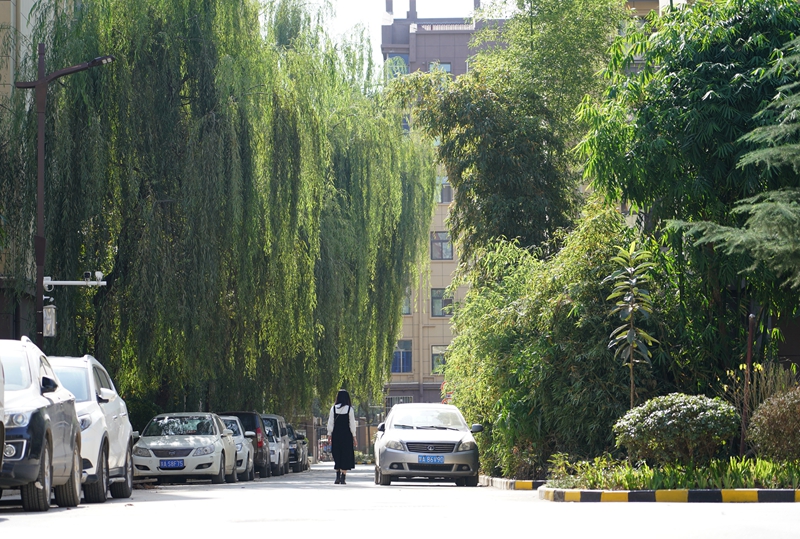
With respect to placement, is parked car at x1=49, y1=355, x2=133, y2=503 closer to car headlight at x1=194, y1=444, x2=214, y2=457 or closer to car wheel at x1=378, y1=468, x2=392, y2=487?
car wheel at x1=378, y1=468, x2=392, y2=487

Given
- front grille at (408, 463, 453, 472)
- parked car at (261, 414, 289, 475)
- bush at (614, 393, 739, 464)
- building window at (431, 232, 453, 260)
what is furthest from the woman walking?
building window at (431, 232, 453, 260)

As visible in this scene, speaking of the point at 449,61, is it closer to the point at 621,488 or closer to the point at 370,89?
the point at 370,89

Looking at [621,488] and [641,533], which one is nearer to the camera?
[641,533]

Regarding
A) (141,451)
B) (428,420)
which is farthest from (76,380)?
(428,420)

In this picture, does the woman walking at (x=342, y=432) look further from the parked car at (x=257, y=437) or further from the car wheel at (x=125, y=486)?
the parked car at (x=257, y=437)

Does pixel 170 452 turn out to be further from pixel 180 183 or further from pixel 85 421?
pixel 85 421

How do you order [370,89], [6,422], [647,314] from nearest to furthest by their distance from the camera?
1. [6,422]
2. [647,314]
3. [370,89]

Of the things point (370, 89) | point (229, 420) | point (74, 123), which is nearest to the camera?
point (74, 123)

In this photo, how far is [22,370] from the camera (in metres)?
14.5

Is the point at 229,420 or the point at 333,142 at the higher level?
the point at 333,142

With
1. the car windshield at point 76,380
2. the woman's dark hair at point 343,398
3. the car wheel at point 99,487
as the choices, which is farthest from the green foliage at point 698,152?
the car wheel at point 99,487

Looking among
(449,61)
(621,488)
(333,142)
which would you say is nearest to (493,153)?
(333,142)

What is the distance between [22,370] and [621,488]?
7834 millimetres

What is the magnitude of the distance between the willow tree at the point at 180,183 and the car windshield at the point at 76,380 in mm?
7769
